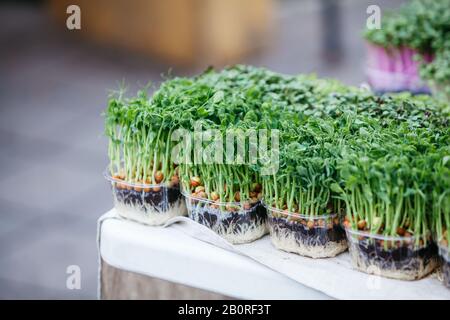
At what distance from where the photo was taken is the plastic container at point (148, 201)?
2.35 m

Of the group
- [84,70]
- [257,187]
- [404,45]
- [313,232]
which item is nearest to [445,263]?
[313,232]

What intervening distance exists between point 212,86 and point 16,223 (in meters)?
2.58

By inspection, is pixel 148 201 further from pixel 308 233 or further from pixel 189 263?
pixel 308 233

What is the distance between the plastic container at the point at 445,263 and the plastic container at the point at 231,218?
Answer: 24.5 inches

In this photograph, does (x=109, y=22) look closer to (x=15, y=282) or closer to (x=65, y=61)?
(x=65, y=61)

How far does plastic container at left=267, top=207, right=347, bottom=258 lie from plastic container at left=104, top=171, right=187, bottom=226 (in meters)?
0.39

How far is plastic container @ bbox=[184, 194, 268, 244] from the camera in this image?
222 centimetres

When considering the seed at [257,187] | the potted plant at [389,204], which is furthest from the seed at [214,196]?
the potted plant at [389,204]

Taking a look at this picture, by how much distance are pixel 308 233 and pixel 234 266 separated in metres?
0.28

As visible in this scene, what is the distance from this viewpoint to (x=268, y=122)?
226 centimetres

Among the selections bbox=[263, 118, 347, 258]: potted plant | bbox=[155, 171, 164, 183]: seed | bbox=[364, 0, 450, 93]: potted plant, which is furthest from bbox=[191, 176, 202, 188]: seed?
bbox=[364, 0, 450, 93]: potted plant

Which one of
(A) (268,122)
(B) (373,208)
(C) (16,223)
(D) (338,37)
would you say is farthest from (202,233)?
(D) (338,37)

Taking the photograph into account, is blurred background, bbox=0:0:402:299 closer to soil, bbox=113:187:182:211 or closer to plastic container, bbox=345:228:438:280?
soil, bbox=113:187:182:211

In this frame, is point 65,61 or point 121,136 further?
point 65,61
